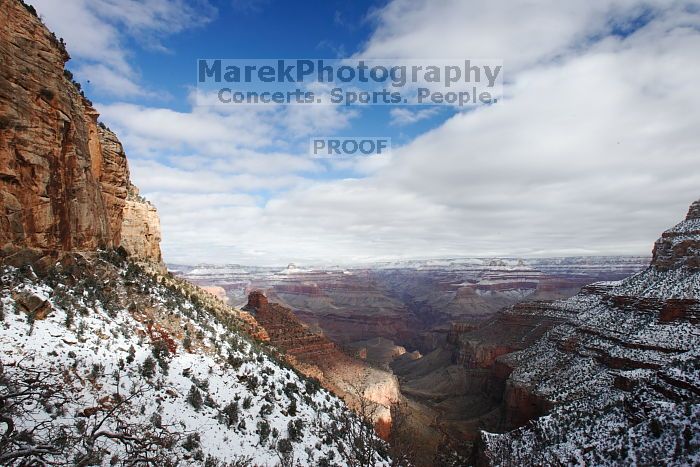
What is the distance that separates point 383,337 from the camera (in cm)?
11694

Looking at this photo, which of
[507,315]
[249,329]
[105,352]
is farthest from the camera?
[507,315]

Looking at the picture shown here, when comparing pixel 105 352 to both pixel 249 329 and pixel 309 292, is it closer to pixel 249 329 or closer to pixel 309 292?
pixel 249 329

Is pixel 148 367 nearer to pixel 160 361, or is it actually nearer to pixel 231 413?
pixel 160 361

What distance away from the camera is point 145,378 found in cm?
1360

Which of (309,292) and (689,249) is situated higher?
(689,249)

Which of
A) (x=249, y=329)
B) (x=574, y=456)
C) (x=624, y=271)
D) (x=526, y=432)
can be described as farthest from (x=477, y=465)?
(x=624, y=271)

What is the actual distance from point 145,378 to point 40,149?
35.2 ft

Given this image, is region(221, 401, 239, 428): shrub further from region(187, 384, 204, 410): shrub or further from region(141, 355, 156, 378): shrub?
region(141, 355, 156, 378): shrub

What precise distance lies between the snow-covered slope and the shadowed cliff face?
154 cm

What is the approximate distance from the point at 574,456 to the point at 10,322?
23459mm

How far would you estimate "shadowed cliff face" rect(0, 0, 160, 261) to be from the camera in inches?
602

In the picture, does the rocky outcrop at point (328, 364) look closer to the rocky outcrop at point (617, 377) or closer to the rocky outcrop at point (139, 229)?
the rocky outcrop at point (617, 377)

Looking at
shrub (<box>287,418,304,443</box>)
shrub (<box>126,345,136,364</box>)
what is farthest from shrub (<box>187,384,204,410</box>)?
shrub (<box>287,418,304,443</box>)

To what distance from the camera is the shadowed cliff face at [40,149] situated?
50.2ft
